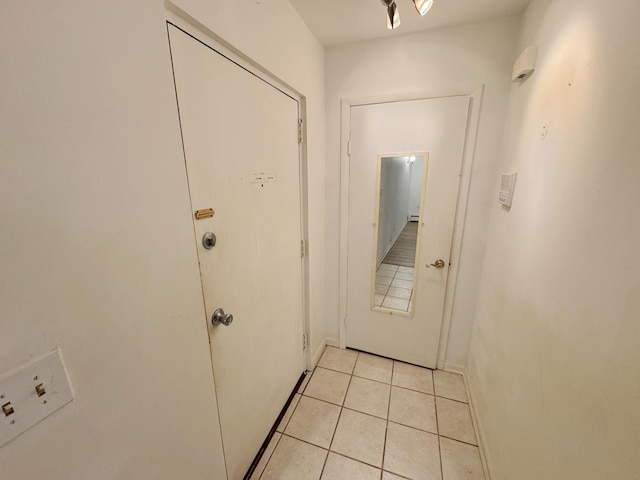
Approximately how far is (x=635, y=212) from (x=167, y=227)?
1211 millimetres

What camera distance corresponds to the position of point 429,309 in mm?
1956

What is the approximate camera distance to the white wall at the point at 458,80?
149 cm

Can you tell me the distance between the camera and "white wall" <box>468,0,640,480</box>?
59 centimetres

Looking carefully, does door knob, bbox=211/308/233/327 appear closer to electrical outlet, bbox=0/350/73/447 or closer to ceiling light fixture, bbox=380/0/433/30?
electrical outlet, bbox=0/350/73/447

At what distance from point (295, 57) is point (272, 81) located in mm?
285

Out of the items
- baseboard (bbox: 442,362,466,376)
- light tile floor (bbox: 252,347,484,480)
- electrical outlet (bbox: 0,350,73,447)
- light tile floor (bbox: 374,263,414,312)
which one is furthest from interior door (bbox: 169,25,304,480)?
baseboard (bbox: 442,362,466,376)

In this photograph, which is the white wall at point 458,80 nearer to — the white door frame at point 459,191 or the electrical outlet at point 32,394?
the white door frame at point 459,191

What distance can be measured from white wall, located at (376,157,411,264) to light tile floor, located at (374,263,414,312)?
0.13 meters

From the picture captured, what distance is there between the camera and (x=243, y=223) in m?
1.14

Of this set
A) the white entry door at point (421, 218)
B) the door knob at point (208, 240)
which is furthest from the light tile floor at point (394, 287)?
the door knob at point (208, 240)

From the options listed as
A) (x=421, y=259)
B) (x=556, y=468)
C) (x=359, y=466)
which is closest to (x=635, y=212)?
(x=556, y=468)

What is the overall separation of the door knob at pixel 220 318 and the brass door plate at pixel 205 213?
0.38 m

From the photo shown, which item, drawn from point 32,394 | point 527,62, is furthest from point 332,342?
point 527,62

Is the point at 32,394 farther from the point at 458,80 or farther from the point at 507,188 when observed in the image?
the point at 458,80
